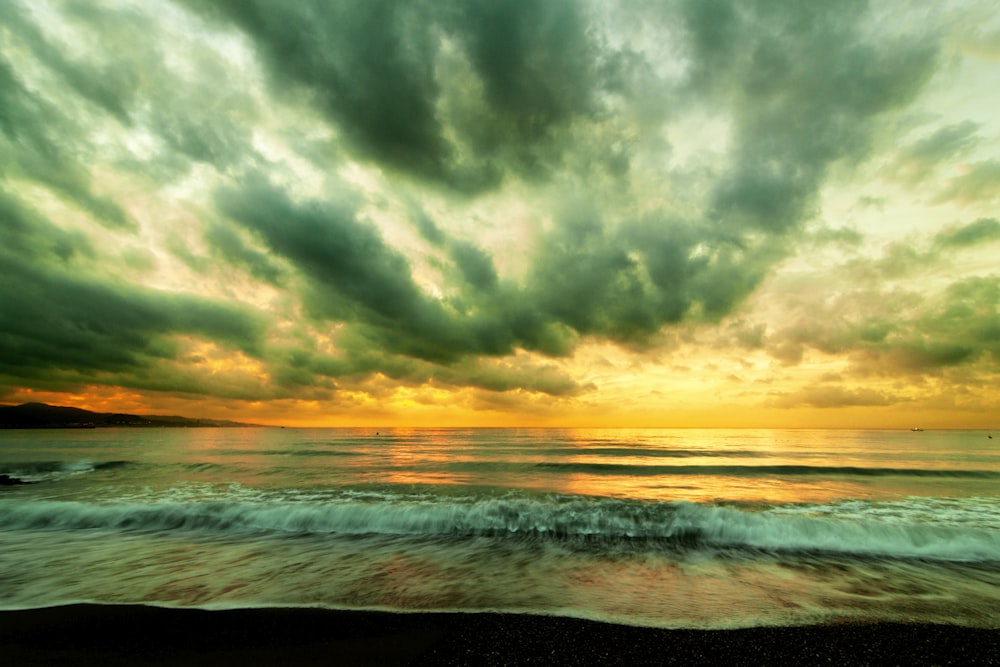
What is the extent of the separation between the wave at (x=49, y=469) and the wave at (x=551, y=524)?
50.0ft

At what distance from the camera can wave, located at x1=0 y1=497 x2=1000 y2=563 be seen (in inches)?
459

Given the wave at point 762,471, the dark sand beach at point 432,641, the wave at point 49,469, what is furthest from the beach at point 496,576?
the wave at point 49,469

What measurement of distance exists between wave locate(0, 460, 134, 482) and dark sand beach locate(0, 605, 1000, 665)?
29.6 metres

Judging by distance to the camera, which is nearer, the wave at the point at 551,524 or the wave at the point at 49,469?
the wave at the point at 551,524

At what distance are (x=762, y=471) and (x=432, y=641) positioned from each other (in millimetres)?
31287

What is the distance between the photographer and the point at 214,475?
26078 millimetres

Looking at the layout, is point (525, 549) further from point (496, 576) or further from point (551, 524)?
point (551, 524)

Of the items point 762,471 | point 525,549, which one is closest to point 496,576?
point 525,549

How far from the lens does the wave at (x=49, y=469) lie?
26891mm

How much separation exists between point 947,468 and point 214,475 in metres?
53.0

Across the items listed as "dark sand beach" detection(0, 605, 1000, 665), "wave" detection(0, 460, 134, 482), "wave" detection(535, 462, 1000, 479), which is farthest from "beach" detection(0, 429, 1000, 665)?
"wave" detection(0, 460, 134, 482)

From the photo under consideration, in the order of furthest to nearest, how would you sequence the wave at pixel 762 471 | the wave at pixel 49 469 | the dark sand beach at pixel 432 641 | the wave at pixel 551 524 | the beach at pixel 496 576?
the wave at pixel 762 471 < the wave at pixel 49 469 < the wave at pixel 551 524 < the beach at pixel 496 576 < the dark sand beach at pixel 432 641

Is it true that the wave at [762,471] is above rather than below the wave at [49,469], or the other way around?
above

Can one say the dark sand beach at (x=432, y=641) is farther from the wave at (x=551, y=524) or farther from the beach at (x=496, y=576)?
the wave at (x=551, y=524)
